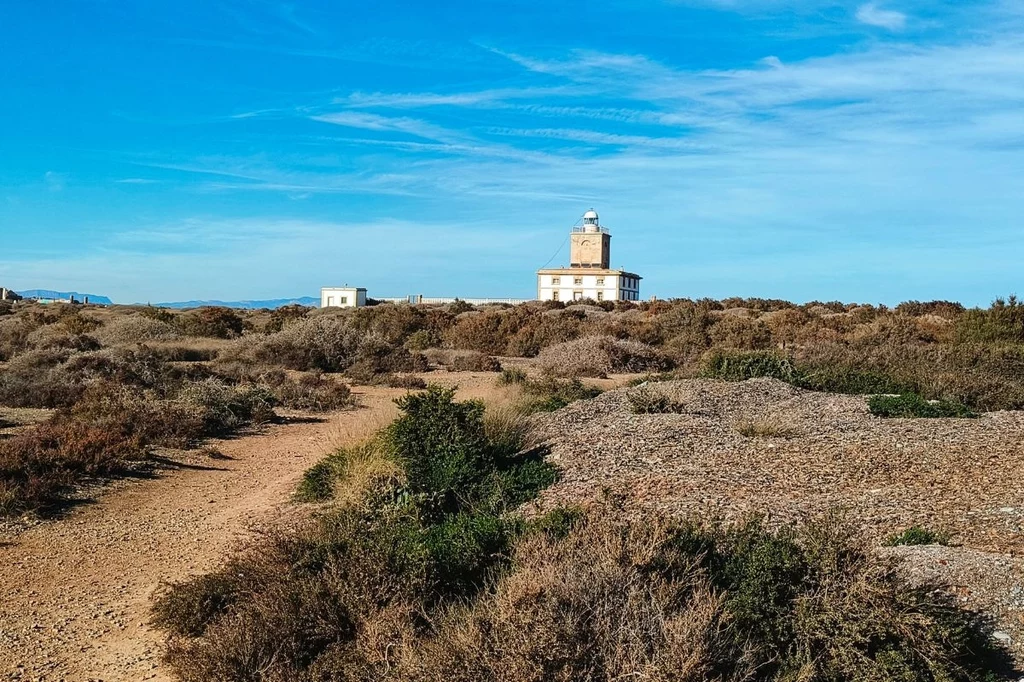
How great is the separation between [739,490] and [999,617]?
3.43 metres

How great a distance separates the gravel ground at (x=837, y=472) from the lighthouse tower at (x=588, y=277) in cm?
5718

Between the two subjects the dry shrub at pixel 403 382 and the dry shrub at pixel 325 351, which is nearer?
the dry shrub at pixel 403 382

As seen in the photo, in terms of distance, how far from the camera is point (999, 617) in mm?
5500

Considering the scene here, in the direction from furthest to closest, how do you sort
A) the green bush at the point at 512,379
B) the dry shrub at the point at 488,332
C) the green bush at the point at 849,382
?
the dry shrub at the point at 488,332 < the green bush at the point at 512,379 < the green bush at the point at 849,382

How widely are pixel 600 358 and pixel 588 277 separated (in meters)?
50.2

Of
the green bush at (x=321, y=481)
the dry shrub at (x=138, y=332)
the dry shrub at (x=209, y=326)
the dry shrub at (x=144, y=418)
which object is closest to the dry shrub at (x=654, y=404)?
the green bush at (x=321, y=481)

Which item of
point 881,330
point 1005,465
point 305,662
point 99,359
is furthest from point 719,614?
point 881,330

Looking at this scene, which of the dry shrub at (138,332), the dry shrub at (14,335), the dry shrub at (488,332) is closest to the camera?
the dry shrub at (14,335)

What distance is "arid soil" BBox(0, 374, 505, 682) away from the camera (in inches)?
245

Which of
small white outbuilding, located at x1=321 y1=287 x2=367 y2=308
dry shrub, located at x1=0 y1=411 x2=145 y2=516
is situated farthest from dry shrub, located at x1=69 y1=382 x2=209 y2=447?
small white outbuilding, located at x1=321 y1=287 x2=367 y2=308

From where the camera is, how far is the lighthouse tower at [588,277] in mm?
76375

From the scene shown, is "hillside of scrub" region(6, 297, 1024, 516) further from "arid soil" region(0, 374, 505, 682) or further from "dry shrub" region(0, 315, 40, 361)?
"arid soil" region(0, 374, 505, 682)

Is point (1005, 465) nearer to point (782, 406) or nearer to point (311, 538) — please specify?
point (782, 406)

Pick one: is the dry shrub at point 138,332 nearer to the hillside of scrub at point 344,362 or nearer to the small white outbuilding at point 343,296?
the hillside of scrub at point 344,362
